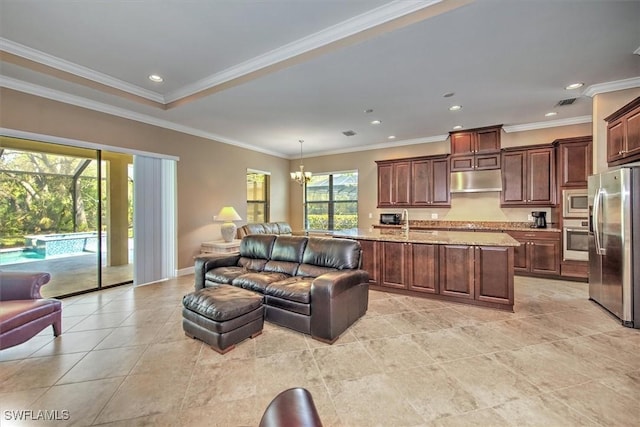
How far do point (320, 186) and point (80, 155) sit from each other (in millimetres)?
5522

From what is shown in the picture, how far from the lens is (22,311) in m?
2.52

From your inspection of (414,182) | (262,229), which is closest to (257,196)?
(262,229)

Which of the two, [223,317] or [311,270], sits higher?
[311,270]

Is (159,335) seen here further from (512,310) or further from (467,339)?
(512,310)

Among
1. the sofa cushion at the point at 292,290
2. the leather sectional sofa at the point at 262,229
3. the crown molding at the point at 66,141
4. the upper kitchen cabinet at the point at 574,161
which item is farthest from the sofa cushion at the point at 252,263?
the upper kitchen cabinet at the point at 574,161

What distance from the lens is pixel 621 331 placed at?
9.86 ft

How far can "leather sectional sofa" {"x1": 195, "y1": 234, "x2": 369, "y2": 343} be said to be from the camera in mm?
2824

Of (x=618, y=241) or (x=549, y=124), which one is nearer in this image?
(x=618, y=241)

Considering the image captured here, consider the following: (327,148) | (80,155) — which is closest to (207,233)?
(80,155)

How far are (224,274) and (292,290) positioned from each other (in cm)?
119

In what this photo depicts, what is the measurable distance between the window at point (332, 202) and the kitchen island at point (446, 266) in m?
3.32

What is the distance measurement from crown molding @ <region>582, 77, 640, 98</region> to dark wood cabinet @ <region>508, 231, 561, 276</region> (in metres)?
2.37

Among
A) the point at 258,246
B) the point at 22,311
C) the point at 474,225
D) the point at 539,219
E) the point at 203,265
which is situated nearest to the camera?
the point at 22,311

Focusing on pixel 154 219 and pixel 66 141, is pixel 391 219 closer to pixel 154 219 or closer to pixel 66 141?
pixel 154 219
